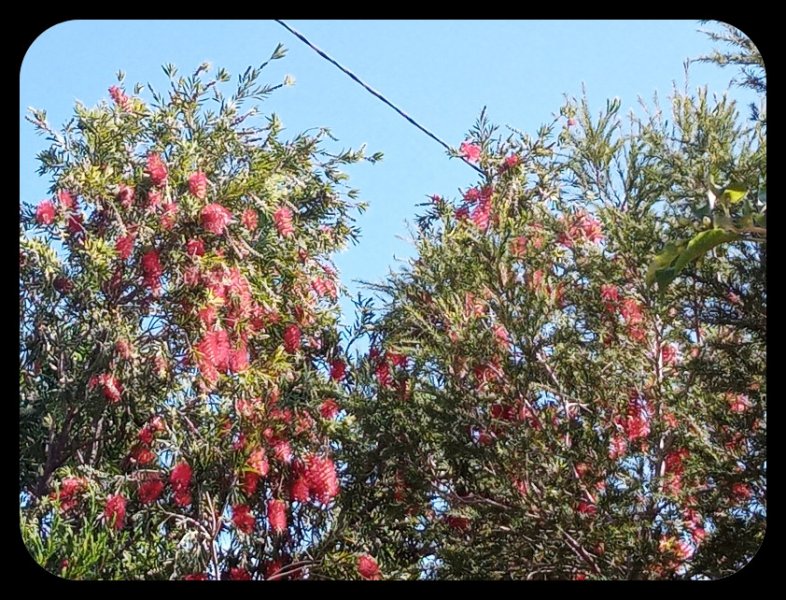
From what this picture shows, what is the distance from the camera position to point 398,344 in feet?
10.7

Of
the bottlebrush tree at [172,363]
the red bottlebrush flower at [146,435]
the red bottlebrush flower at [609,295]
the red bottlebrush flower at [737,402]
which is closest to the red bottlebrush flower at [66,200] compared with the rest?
the bottlebrush tree at [172,363]

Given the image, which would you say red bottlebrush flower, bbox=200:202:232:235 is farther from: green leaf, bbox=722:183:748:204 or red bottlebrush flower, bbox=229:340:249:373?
green leaf, bbox=722:183:748:204

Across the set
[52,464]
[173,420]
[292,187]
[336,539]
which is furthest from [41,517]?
[292,187]

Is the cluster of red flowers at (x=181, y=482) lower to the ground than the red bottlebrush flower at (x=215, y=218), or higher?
lower

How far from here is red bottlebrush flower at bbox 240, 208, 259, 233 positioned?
10.6 ft

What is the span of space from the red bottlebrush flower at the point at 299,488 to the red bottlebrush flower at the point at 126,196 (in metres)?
1.06

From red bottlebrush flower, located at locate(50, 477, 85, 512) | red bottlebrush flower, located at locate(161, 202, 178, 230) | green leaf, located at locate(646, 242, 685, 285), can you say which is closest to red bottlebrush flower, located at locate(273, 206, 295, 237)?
red bottlebrush flower, located at locate(161, 202, 178, 230)

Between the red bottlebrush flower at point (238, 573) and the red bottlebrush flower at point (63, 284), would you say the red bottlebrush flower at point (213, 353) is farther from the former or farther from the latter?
the red bottlebrush flower at point (238, 573)

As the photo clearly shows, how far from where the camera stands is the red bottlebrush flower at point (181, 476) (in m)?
2.86

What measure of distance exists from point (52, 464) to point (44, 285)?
58 cm

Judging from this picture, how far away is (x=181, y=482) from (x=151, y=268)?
0.69 metres

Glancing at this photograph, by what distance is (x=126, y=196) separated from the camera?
3115 millimetres

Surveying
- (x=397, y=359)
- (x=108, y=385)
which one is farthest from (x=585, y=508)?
(x=108, y=385)

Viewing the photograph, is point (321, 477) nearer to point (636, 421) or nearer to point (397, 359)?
point (397, 359)
